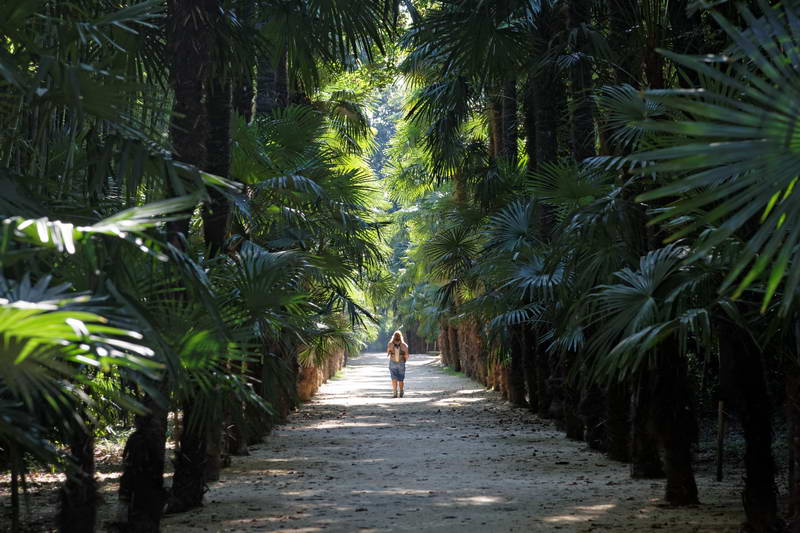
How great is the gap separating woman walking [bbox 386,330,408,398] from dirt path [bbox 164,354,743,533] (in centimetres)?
594

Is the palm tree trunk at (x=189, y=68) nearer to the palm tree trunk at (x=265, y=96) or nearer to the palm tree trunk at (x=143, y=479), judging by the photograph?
the palm tree trunk at (x=143, y=479)

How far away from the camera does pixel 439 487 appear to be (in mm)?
9914

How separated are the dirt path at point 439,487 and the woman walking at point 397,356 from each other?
5938mm

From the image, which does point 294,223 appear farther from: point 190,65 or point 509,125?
point 509,125

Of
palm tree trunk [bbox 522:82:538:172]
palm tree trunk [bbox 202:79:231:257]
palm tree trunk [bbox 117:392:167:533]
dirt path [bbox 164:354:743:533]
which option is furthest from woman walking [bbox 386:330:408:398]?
palm tree trunk [bbox 117:392:167:533]

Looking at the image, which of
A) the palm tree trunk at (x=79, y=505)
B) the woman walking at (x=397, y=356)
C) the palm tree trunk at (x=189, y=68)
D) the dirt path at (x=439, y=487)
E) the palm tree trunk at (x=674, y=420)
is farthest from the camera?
the woman walking at (x=397, y=356)

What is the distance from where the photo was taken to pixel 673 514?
7914mm

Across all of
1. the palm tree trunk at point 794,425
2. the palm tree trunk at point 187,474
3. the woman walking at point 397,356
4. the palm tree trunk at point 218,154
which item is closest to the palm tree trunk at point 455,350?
the woman walking at point 397,356

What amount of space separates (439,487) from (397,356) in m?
14.5

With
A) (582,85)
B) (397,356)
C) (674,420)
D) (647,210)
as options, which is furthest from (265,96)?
(397,356)

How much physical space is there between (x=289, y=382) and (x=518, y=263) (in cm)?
596

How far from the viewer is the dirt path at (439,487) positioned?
306 inches

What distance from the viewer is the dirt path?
25.5 feet

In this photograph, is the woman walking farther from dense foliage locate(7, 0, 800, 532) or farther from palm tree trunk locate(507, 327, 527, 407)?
dense foliage locate(7, 0, 800, 532)
